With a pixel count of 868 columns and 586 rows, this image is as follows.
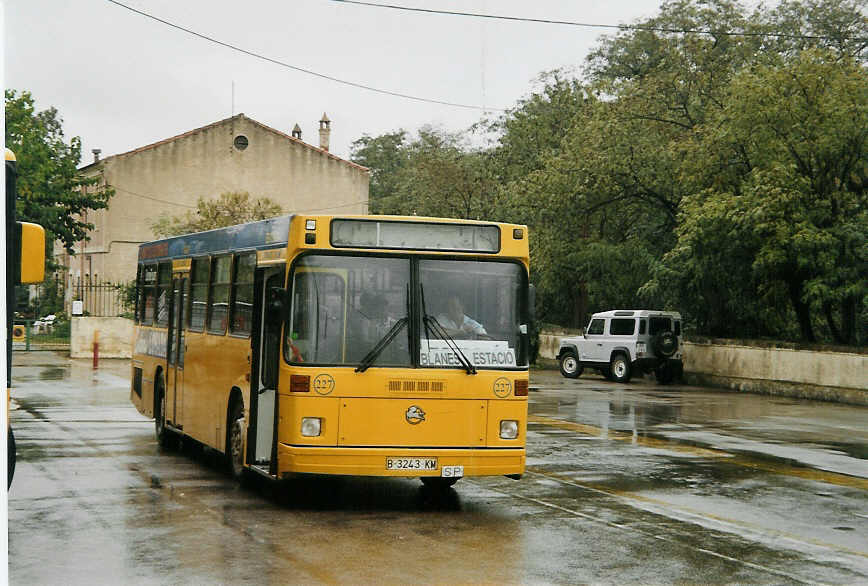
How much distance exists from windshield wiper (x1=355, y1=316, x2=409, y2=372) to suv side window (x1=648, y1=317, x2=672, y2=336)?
26.8 m

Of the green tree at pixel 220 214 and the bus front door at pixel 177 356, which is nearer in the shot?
the bus front door at pixel 177 356

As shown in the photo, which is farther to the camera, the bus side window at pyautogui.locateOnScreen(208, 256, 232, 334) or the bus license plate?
the bus side window at pyautogui.locateOnScreen(208, 256, 232, 334)

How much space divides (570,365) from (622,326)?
8.68 feet

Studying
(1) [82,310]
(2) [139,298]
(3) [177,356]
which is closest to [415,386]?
(3) [177,356]

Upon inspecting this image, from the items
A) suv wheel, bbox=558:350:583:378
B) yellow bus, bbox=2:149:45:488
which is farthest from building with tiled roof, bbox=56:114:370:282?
yellow bus, bbox=2:149:45:488

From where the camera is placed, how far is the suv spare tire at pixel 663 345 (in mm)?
37594

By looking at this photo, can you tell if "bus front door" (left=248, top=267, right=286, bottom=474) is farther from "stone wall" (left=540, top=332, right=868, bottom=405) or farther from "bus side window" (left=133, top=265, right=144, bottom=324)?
"stone wall" (left=540, top=332, right=868, bottom=405)

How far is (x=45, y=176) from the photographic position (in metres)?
51.6

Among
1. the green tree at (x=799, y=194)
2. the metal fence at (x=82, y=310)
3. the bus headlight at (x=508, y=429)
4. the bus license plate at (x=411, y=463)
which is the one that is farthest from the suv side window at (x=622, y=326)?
the bus license plate at (x=411, y=463)

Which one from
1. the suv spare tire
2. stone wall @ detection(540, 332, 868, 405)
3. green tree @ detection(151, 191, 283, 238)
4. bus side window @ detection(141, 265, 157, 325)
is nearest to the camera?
bus side window @ detection(141, 265, 157, 325)

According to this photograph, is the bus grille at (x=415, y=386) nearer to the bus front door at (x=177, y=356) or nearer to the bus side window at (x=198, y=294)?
the bus side window at (x=198, y=294)

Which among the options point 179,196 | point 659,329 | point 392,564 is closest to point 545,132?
point 659,329

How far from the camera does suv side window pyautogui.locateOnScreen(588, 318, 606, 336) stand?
129ft

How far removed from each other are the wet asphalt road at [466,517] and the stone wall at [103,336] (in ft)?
87.2
